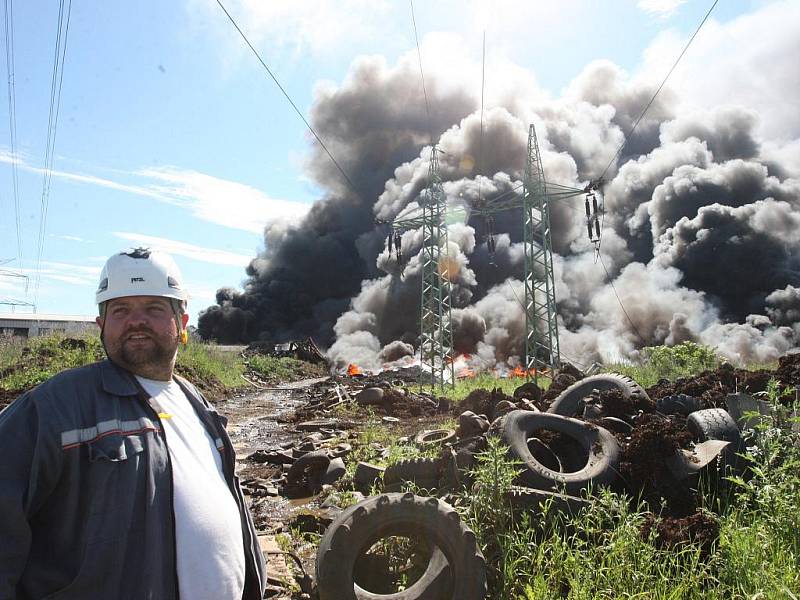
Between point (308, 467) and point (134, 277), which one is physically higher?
point (134, 277)

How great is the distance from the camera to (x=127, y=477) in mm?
1876

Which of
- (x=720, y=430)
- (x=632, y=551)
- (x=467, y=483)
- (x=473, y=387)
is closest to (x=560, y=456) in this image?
(x=467, y=483)

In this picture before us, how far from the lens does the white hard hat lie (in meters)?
2.25

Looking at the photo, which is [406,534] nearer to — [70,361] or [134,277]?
[134,277]

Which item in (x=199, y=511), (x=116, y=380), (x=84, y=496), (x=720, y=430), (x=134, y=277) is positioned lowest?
(x=720, y=430)

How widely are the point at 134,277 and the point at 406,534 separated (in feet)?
10.1

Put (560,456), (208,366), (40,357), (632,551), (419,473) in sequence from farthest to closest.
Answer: (208,366), (40,357), (560,456), (419,473), (632,551)

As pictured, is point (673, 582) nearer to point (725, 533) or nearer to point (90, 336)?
point (725, 533)

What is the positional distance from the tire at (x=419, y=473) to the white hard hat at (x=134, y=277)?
13.9 ft

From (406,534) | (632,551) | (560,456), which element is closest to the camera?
(632,551)

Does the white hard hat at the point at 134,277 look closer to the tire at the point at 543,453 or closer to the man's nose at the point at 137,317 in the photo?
the man's nose at the point at 137,317

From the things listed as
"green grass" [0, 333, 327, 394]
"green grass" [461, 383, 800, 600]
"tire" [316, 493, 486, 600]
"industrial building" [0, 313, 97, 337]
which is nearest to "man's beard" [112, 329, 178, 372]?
"tire" [316, 493, 486, 600]

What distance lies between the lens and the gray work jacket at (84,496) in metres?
1.69

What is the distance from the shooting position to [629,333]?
41969 millimetres
